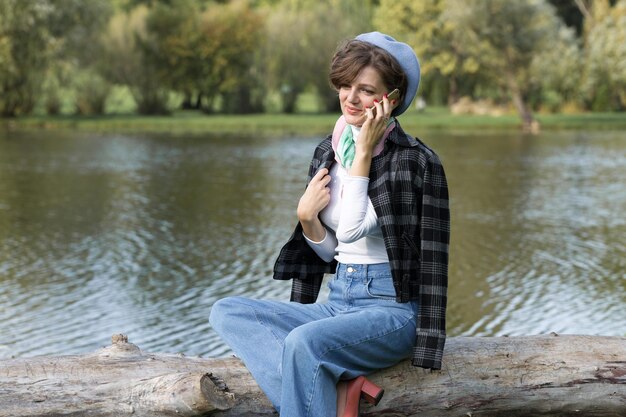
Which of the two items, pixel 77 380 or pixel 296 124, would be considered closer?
pixel 77 380

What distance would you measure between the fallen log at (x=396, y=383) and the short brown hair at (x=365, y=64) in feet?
3.38

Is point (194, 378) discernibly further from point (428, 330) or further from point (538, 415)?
point (538, 415)

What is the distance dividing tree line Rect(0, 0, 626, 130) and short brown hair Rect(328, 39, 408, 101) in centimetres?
3701

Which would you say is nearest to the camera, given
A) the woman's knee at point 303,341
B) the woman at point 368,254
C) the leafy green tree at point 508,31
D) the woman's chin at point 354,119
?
the woman's knee at point 303,341

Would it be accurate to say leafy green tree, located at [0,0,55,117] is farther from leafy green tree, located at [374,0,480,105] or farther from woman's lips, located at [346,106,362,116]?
woman's lips, located at [346,106,362,116]

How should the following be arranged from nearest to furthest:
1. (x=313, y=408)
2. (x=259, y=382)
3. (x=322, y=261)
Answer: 1. (x=313, y=408)
2. (x=259, y=382)
3. (x=322, y=261)

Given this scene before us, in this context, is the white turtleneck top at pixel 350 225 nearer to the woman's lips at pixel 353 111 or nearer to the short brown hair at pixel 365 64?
the woman's lips at pixel 353 111

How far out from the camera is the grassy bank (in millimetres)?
38250

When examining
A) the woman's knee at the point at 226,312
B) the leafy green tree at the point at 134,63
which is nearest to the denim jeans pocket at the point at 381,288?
the woman's knee at the point at 226,312

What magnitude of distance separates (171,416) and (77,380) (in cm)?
39

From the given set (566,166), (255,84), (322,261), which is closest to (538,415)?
(322,261)

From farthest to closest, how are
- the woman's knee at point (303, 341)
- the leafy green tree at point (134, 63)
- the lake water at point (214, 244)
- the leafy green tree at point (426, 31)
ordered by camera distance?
1. the leafy green tree at point (426, 31)
2. the leafy green tree at point (134, 63)
3. the lake water at point (214, 244)
4. the woman's knee at point (303, 341)

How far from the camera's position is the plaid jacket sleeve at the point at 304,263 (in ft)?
14.0

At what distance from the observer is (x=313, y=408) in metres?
3.76
